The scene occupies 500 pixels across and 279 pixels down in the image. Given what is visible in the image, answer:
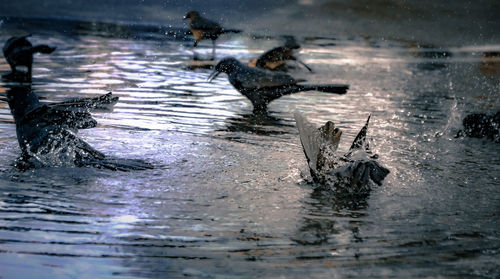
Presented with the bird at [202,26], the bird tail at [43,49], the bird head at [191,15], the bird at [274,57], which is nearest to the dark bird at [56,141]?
the bird tail at [43,49]

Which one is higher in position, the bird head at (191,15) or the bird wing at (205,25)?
the bird head at (191,15)

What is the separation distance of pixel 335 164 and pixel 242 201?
81 centimetres

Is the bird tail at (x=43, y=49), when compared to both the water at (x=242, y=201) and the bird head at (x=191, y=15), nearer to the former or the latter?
the water at (x=242, y=201)

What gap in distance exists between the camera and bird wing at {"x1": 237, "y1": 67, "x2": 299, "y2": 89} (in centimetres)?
728

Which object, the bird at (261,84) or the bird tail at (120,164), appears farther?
the bird at (261,84)

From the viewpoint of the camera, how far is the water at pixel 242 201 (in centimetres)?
296

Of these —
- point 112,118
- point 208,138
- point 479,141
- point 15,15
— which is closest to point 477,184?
point 479,141

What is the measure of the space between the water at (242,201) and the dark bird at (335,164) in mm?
131

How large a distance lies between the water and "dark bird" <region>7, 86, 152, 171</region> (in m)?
0.14

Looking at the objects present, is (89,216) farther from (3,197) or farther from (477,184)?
(477,184)

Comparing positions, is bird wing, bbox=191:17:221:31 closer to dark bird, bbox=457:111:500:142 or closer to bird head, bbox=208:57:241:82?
bird head, bbox=208:57:241:82

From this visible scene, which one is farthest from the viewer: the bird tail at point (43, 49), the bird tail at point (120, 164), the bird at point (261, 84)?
A: the bird tail at point (43, 49)

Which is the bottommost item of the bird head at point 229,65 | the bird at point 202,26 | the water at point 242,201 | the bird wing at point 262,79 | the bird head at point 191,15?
the water at point 242,201

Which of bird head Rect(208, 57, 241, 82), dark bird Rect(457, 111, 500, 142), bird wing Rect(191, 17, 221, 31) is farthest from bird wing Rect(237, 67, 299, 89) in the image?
bird wing Rect(191, 17, 221, 31)
